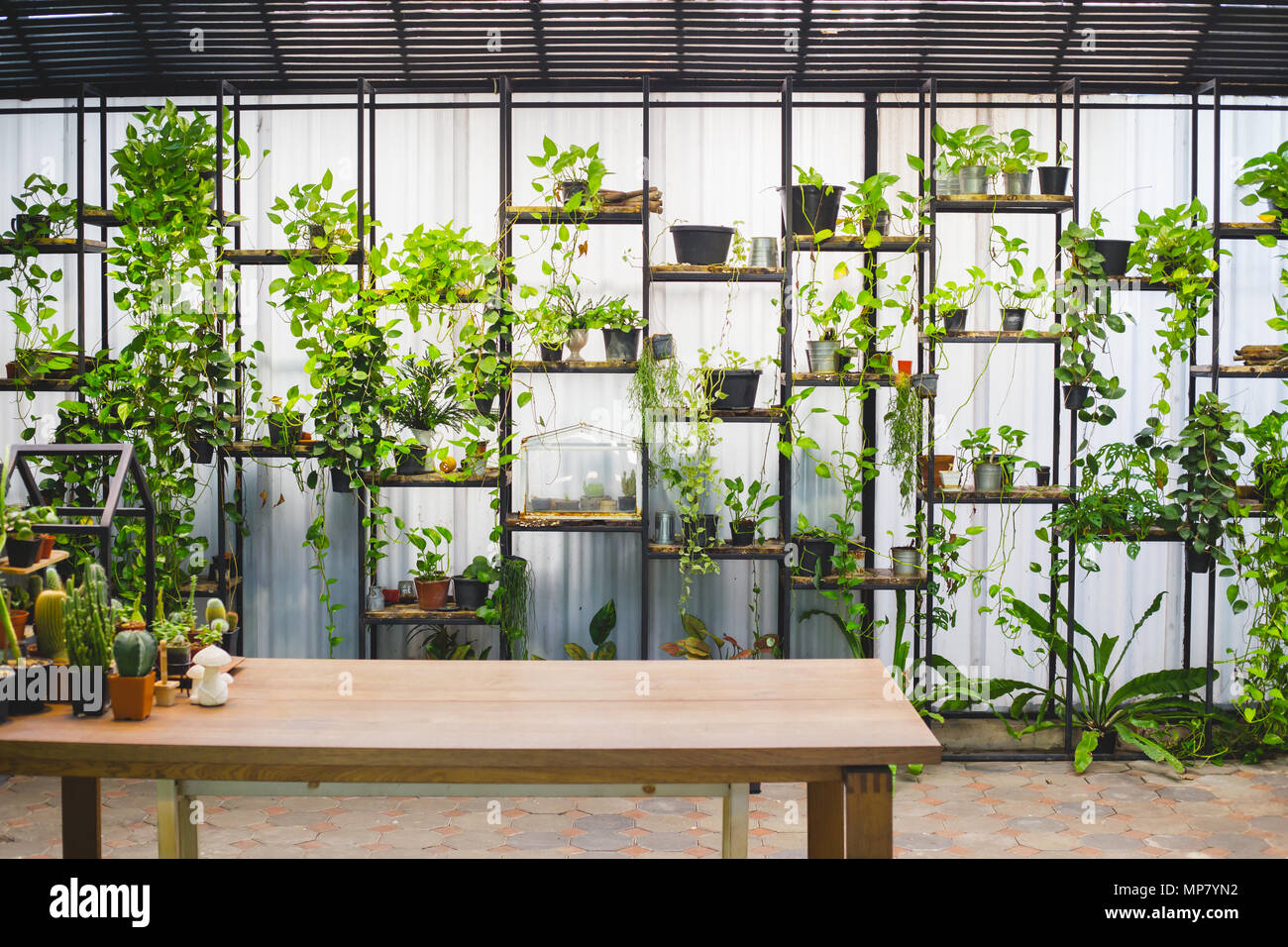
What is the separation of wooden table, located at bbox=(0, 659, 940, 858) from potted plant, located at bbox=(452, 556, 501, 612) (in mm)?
2020

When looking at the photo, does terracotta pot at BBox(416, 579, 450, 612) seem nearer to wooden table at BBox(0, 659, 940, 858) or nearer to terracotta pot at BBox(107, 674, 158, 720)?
wooden table at BBox(0, 659, 940, 858)

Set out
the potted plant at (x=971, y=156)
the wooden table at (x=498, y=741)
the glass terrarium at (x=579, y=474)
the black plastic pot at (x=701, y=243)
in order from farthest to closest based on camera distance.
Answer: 1. the glass terrarium at (x=579, y=474)
2. the black plastic pot at (x=701, y=243)
3. the potted plant at (x=971, y=156)
4. the wooden table at (x=498, y=741)

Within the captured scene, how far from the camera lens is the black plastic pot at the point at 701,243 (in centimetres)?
507

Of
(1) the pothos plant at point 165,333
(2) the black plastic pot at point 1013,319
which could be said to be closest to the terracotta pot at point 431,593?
(1) the pothos plant at point 165,333

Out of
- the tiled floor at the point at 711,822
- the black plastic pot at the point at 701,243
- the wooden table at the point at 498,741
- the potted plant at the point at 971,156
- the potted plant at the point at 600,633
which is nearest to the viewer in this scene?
the wooden table at the point at 498,741

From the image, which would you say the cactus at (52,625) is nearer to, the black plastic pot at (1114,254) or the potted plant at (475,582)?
the potted plant at (475,582)

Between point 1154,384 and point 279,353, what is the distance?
4237mm

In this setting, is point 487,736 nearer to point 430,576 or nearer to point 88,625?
point 88,625

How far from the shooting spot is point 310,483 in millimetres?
5160

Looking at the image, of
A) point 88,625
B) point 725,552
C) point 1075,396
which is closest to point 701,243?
point 725,552

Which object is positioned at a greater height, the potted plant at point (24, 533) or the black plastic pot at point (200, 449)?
the black plastic pot at point (200, 449)

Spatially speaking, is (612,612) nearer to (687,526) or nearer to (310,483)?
(687,526)

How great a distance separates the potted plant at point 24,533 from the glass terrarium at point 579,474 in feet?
7.91

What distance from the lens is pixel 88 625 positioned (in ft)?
→ 9.32
